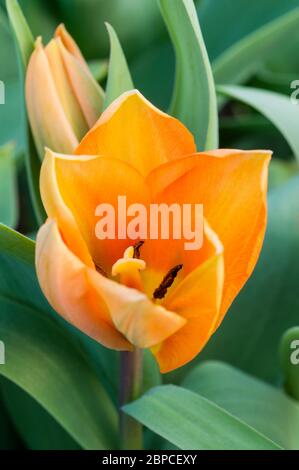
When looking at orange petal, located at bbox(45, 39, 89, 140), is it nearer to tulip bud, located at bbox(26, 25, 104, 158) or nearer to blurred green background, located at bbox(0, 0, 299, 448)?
tulip bud, located at bbox(26, 25, 104, 158)

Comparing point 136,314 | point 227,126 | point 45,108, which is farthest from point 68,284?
point 227,126

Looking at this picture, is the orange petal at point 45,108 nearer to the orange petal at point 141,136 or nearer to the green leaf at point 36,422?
the orange petal at point 141,136

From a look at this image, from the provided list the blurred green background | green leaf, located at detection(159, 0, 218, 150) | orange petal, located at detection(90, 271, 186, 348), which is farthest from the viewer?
the blurred green background

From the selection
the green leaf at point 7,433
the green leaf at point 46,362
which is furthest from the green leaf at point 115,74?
the green leaf at point 7,433

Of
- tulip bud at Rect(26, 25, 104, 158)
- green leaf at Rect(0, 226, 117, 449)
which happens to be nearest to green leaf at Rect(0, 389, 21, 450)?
green leaf at Rect(0, 226, 117, 449)

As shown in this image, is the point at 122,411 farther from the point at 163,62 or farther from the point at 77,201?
the point at 163,62

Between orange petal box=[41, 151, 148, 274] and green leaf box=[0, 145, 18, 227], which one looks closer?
orange petal box=[41, 151, 148, 274]

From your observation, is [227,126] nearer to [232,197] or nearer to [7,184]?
[7,184]
